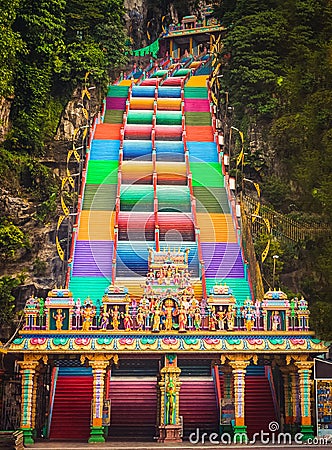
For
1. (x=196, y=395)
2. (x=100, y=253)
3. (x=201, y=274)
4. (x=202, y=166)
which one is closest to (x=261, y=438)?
(x=196, y=395)

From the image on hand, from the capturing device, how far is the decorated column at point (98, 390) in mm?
24438

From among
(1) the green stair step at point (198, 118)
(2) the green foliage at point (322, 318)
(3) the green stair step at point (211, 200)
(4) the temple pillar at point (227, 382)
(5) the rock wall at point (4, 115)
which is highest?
(1) the green stair step at point (198, 118)

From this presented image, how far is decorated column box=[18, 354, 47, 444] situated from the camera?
80.4 feet

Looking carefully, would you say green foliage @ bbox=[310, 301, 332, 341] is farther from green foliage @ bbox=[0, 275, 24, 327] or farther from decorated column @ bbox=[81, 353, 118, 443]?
green foliage @ bbox=[0, 275, 24, 327]

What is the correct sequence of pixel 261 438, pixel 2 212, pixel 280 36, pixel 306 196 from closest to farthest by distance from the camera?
1. pixel 261 438
2. pixel 2 212
3. pixel 306 196
4. pixel 280 36

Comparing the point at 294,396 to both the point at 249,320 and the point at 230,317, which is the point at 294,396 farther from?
the point at 230,317

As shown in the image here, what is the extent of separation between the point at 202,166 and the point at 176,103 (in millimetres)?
8705

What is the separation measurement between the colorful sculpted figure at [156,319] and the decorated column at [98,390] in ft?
5.10

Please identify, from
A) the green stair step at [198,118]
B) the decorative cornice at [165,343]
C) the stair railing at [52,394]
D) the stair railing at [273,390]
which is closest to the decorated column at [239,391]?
the decorative cornice at [165,343]

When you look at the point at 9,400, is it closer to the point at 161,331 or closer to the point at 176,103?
the point at 161,331

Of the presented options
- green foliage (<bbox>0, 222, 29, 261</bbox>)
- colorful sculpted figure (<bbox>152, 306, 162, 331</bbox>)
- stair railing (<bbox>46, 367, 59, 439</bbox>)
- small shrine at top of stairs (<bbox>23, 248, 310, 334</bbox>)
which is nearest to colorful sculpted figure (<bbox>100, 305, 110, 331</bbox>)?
small shrine at top of stairs (<bbox>23, 248, 310, 334</bbox>)

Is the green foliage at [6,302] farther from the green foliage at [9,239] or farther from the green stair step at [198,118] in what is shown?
the green stair step at [198,118]

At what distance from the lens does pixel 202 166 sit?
1604 inches

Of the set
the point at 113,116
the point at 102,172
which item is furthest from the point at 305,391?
the point at 113,116
